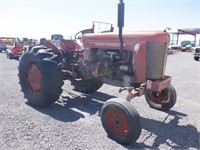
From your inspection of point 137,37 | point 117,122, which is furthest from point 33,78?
point 137,37

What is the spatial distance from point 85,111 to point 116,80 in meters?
0.96

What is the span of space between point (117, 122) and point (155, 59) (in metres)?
1.30

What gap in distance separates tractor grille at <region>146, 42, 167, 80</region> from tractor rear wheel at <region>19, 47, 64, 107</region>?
1852 millimetres

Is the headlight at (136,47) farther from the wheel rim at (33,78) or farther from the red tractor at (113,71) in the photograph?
the wheel rim at (33,78)

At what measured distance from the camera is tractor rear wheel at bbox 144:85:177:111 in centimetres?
458

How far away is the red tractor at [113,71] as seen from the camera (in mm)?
3451

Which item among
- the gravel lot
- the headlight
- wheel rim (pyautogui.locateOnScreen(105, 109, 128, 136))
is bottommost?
the gravel lot

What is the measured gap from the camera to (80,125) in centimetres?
388

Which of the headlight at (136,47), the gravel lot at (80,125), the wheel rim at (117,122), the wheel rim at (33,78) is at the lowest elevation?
the gravel lot at (80,125)

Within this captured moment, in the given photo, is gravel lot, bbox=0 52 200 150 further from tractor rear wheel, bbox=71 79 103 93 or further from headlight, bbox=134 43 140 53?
headlight, bbox=134 43 140 53

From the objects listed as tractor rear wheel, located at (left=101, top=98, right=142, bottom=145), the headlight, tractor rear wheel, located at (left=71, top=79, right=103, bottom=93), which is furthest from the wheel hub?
the headlight

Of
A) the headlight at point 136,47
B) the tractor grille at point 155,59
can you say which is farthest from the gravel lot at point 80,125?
the headlight at point 136,47

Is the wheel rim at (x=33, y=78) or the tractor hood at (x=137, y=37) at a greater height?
the tractor hood at (x=137, y=37)

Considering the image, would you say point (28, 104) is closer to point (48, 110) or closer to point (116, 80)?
point (48, 110)
